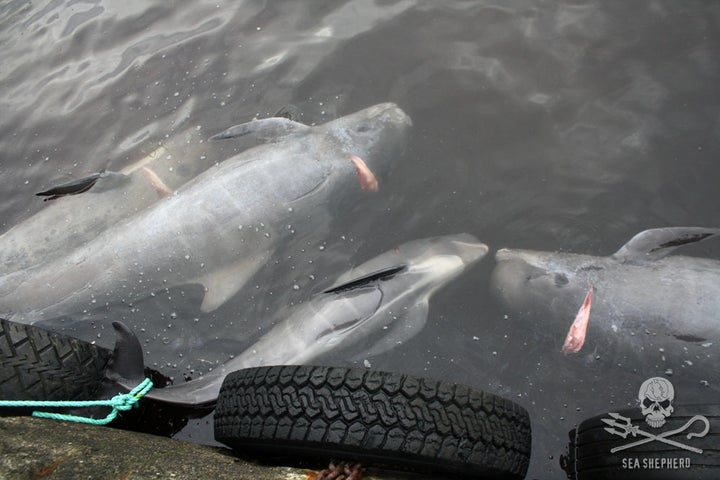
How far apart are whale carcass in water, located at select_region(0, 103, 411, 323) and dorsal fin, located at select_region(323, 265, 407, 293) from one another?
1.04 m

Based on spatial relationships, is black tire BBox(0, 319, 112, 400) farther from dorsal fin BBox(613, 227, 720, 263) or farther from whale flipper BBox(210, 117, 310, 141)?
dorsal fin BBox(613, 227, 720, 263)

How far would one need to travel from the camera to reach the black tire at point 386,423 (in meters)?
3.14

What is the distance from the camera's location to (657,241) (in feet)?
15.5

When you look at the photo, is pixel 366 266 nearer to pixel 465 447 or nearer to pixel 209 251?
pixel 209 251

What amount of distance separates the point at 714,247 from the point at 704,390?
1.36 metres

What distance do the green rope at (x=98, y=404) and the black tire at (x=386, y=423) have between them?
970 mm

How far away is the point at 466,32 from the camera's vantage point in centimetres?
652

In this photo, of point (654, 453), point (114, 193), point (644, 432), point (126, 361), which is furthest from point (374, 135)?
point (654, 453)

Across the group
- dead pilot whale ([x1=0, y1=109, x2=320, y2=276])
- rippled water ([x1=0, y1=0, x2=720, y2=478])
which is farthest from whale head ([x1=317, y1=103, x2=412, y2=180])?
dead pilot whale ([x1=0, y1=109, x2=320, y2=276])

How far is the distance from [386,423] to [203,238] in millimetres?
2938

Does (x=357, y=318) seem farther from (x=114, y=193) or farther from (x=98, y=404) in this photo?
(x=114, y=193)

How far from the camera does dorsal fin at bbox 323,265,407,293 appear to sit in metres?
4.60

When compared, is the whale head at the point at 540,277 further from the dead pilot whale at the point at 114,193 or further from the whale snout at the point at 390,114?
the dead pilot whale at the point at 114,193

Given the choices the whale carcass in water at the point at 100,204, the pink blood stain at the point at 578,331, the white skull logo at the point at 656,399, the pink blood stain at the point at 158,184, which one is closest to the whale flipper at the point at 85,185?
the whale carcass in water at the point at 100,204
